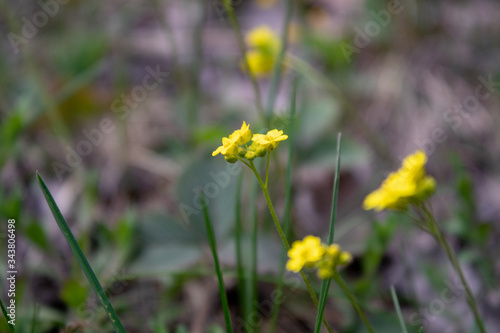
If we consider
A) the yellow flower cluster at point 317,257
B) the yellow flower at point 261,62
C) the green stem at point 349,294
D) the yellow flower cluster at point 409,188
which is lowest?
the green stem at point 349,294

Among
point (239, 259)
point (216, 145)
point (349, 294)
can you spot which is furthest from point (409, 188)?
point (216, 145)

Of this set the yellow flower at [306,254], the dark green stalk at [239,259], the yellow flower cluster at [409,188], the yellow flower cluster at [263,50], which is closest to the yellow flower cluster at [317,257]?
the yellow flower at [306,254]

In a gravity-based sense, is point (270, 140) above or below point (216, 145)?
below

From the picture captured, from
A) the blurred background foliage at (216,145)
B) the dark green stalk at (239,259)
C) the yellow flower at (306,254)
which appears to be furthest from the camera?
the blurred background foliage at (216,145)

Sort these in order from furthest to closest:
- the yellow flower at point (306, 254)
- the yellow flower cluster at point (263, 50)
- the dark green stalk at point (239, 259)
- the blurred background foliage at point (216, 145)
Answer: the yellow flower cluster at point (263, 50) < the blurred background foliage at point (216, 145) < the dark green stalk at point (239, 259) < the yellow flower at point (306, 254)

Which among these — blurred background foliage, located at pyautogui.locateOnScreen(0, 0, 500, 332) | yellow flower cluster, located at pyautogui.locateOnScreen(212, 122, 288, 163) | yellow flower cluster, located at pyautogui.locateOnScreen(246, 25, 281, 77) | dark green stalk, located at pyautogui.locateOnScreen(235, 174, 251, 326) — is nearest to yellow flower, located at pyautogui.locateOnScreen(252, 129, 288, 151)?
yellow flower cluster, located at pyautogui.locateOnScreen(212, 122, 288, 163)

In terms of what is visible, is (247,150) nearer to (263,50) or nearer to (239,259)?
(239,259)

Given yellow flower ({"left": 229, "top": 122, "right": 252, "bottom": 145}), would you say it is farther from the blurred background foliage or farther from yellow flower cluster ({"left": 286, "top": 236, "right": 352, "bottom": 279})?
the blurred background foliage

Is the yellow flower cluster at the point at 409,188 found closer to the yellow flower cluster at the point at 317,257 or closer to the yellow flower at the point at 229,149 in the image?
the yellow flower cluster at the point at 317,257

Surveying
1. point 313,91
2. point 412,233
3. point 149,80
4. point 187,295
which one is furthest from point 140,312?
point 149,80
